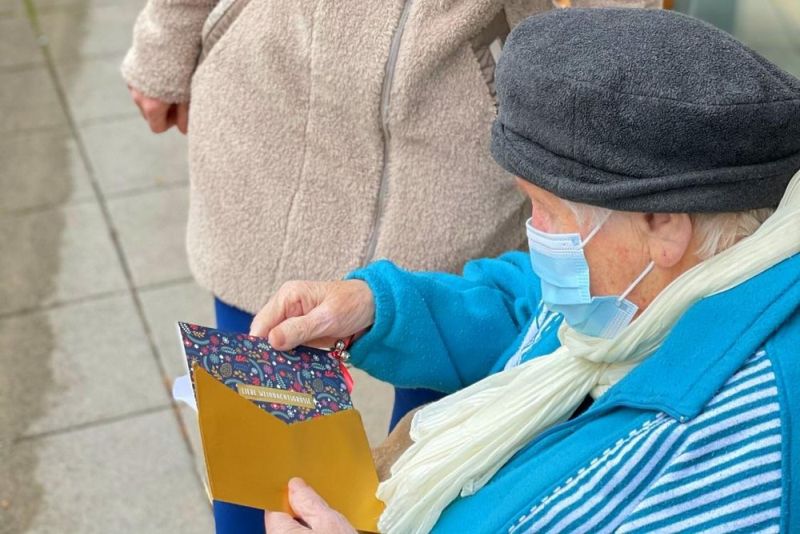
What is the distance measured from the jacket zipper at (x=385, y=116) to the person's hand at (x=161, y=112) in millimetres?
675

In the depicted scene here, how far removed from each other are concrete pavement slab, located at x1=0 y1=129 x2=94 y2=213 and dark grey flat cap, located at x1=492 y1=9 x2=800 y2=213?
389 cm

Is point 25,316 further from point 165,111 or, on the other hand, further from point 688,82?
point 688,82

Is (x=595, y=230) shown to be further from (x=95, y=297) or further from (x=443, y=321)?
(x=95, y=297)

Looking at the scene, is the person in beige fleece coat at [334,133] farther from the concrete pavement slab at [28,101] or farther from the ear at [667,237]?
the concrete pavement slab at [28,101]

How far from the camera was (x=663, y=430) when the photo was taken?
1.52 metres

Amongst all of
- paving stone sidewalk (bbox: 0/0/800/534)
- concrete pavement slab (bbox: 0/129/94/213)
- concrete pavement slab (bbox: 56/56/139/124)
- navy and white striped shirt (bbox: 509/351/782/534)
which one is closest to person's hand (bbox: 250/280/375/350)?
navy and white striped shirt (bbox: 509/351/782/534)

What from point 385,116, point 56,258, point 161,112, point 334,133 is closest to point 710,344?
point 385,116

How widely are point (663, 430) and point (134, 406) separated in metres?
2.77

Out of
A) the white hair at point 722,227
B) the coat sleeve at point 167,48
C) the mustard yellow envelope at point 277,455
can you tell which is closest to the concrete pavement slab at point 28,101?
the coat sleeve at point 167,48

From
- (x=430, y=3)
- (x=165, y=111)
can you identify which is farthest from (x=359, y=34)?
(x=165, y=111)

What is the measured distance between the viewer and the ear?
161cm

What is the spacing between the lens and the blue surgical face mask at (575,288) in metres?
1.71

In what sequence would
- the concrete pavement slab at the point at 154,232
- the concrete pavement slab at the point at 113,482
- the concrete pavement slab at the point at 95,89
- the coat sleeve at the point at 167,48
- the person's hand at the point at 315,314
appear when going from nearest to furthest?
1. the person's hand at the point at 315,314
2. the coat sleeve at the point at 167,48
3. the concrete pavement slab at the point at 113,482
4. the concrete pavement slab at the point at 154,232
5. the concrete pavement slab at the point at 95,89

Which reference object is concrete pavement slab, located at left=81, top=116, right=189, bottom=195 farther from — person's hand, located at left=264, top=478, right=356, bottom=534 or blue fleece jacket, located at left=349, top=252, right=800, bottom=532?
blue fleece jacket, located at left=349, top=252, right=800, bottom=532
